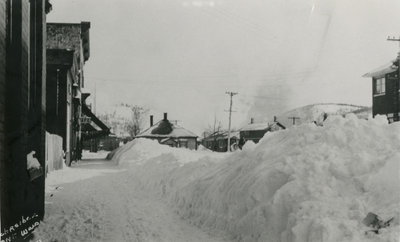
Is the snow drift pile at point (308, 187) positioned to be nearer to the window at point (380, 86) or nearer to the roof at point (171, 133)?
the window at point (380, 86)

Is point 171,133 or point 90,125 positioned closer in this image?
point 90,125

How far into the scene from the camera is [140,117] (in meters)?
104

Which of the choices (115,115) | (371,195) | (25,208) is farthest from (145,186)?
(115,115)

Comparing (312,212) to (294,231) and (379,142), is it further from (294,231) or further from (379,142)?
(379,142)

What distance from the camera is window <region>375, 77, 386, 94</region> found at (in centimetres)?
3398

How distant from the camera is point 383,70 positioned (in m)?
32.9

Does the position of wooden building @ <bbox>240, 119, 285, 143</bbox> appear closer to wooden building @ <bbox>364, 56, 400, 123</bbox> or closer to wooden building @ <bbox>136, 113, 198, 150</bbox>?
wooden building @ <bbox>136, 113, 198, 150</bbox>

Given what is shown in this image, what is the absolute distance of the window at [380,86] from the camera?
33978mm

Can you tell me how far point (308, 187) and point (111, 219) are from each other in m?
4.17

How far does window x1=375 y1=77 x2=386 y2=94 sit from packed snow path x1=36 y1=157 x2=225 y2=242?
27261mm

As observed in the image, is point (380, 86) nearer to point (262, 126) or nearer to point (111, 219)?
point (111, 219)

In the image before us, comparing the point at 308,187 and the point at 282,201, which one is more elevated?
the point at 308,187

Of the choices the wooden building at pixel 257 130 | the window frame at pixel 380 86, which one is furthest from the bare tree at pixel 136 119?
the window frame at pixel 380 86

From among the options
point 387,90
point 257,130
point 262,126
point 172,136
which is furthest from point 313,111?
point 387,90
